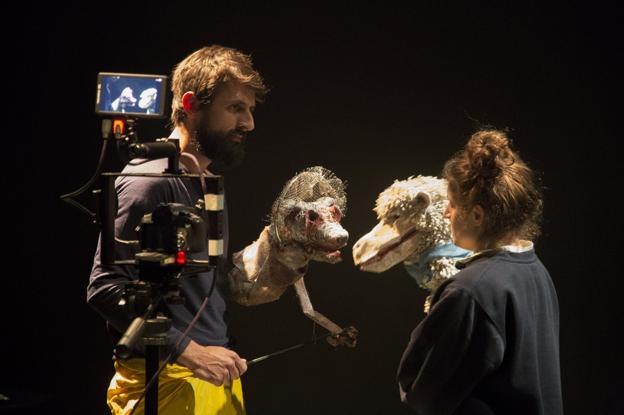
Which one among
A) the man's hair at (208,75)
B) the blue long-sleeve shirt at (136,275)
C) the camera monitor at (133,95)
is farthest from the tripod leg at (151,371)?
the man's hair at (208,75)

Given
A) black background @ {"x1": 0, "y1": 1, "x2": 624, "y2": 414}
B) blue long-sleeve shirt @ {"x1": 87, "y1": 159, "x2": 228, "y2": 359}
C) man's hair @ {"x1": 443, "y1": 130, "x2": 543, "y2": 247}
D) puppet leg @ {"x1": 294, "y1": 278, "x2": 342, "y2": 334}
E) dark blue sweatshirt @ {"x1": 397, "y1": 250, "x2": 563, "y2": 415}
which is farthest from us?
black background @ {"x1": 0, "y1": 1, "x2": 624, "y2": 414}

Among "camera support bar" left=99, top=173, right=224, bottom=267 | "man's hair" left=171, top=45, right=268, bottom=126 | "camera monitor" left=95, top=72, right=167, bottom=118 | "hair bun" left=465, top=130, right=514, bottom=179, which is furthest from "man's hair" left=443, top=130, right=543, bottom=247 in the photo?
"man's hair" left=171, top=45, right=268, bottom=126

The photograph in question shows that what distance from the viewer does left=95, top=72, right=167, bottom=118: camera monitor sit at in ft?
5.91

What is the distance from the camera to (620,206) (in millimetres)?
2586

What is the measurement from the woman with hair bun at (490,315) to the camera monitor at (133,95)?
0.67 meters

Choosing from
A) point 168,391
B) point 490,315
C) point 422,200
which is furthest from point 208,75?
point 490,315

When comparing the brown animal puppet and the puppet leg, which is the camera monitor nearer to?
the brown animal puppet

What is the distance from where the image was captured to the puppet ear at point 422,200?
2.29 m

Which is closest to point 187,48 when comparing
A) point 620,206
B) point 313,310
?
point 313,310

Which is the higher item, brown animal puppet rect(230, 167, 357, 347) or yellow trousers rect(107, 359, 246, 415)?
brown animal puppet rect(230, 167, 357, 347)

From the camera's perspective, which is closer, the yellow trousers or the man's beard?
the yellow trousers

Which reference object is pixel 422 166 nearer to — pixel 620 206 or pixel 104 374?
pixel 620 206

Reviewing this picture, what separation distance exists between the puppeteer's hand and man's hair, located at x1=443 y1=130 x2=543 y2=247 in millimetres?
718

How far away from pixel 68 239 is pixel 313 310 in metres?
0.99
